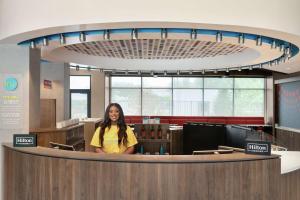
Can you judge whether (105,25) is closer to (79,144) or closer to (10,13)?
(10,13)

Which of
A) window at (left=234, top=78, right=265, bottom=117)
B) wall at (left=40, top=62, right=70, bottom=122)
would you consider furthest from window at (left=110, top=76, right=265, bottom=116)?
wall at (left=40, top=62, right=70, bottom=122)

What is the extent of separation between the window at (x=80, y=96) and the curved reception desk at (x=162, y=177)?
35.7 feet

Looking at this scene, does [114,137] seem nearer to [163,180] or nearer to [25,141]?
[25,141]

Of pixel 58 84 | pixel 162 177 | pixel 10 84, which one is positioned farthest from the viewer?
pixel 58 84

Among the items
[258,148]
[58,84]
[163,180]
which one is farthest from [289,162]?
[58,84]

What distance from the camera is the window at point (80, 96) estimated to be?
13.9 m

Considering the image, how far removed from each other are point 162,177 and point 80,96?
11576 mm

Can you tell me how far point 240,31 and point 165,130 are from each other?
442cm

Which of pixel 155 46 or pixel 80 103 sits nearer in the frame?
pixel 155 46

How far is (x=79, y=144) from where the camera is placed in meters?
7.22

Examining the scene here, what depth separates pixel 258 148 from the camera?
309cm

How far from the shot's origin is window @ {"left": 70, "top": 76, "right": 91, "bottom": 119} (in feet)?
45.5

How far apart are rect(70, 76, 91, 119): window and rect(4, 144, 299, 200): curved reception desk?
10.9m

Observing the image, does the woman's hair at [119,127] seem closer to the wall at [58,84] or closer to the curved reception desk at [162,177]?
the curved reception desk at [162,177]
